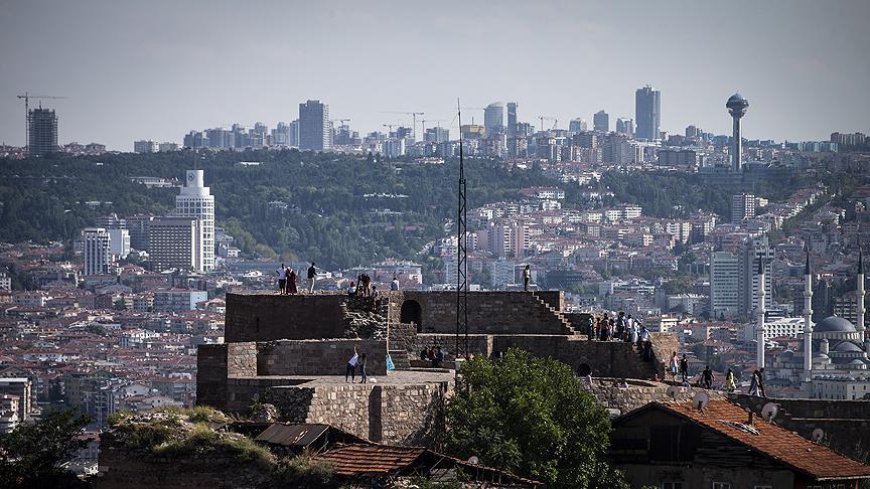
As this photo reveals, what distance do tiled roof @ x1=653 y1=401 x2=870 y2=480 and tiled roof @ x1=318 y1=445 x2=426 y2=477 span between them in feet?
15.8

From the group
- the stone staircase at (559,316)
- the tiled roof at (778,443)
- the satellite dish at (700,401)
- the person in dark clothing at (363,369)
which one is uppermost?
the stone staircase at (559,316)

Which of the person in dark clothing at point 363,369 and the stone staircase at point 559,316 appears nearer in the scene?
the person in dark clothing at point 363,369

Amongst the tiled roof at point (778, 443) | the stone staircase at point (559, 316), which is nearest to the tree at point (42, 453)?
the tiled roof at point (778, 443)

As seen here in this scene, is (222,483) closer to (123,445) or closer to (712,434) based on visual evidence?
(123,445)

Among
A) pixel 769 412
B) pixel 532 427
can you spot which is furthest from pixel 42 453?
pixel 769 412

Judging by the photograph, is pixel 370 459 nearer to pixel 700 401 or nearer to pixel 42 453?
pixel 42 453

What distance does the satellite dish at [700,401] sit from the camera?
25.3m

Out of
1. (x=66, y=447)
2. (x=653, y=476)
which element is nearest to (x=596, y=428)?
(x=653, y=476)

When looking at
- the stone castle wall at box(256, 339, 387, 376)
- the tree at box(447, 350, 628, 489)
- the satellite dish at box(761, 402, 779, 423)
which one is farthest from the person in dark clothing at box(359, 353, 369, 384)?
the satellite dish at box(761, 402, 779, 423)

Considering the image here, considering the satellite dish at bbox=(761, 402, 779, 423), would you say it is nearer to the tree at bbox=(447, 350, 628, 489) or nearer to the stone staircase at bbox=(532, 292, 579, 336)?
the tree at bbox=(447, 350, 628, 489)

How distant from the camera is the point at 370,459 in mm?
19984

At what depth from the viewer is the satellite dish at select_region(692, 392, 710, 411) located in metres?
25.3

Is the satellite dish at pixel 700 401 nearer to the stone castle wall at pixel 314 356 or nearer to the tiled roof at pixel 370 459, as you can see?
the stone castle wall at pixel 314 356

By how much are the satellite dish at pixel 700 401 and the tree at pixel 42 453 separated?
20.3ft
